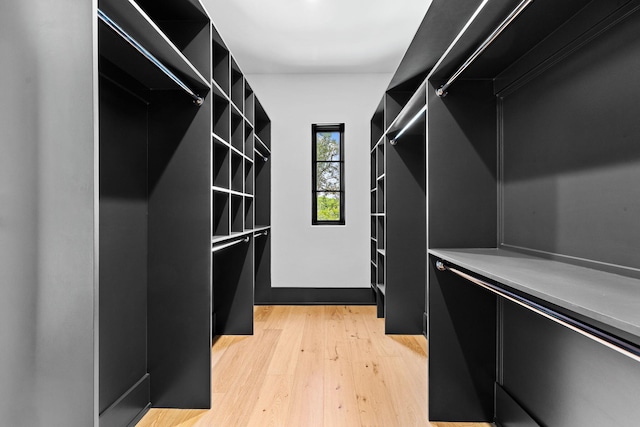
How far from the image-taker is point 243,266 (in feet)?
9.51

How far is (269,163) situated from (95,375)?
10.6 feet

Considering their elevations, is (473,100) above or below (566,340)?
above

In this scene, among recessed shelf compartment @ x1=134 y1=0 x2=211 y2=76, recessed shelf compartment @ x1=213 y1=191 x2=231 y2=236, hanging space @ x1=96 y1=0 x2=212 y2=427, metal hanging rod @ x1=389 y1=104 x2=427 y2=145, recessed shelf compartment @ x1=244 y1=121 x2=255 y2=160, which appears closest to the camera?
hanging space @ x1=96 y1=0 x2=212 y2=427

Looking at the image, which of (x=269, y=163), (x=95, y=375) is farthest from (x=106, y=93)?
(x=269, y=163)

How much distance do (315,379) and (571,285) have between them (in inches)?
65.3

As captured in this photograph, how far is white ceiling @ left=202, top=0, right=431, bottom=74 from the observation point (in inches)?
105

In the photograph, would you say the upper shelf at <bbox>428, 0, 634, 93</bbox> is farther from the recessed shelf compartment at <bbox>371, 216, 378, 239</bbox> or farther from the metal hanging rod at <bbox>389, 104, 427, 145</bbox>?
the recessed shelf compartment at <bbox>371, 216, 378, 239</bbox>

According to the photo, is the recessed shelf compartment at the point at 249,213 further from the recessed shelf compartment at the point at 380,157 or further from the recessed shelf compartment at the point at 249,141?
the recessed shelf compartment at the point at 380,157

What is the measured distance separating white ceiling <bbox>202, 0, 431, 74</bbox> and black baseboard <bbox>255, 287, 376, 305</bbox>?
7.60 feet

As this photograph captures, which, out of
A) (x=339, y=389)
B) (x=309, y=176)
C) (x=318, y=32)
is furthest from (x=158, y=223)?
(x=309, y=176)

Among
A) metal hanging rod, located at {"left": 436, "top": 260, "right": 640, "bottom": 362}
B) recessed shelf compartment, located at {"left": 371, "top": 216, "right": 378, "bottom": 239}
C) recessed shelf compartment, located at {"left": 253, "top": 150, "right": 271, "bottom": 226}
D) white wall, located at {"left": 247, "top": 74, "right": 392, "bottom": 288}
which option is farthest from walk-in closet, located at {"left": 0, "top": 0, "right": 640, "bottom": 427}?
recessed shelf compartment, located at {"left": 253, "top": 150, "right": 271, "bottom": 226}

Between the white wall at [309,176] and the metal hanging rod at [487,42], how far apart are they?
91.5 inches

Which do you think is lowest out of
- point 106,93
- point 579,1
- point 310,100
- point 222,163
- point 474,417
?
point 474,417

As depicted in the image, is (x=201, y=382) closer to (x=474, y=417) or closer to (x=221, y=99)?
(x=474, y=417)
